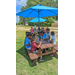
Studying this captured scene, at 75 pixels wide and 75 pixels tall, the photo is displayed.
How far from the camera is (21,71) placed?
2738 millimetres

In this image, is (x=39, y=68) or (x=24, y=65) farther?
(x=24, y=65)
